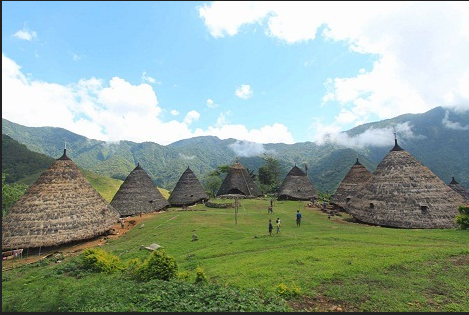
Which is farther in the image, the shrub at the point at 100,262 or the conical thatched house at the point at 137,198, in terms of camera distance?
the conical thatched house at the point at 137,198

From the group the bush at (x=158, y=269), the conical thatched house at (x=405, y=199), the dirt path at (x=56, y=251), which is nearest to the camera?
the bush at (x=158, y=269)

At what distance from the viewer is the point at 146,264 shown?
10.7 meters

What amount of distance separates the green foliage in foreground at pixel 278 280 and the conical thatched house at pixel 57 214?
12.8ft

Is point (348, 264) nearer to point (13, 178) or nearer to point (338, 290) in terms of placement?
point (338, 290)

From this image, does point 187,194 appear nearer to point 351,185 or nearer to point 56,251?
point 56,251

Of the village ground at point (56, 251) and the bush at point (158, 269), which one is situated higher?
the bush at point (158, 269)


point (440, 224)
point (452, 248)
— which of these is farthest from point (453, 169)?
point (452, 248)

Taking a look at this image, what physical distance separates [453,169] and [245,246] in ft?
484

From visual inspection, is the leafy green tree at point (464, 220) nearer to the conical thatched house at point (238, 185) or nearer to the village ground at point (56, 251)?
the village ground at point (56, 251)

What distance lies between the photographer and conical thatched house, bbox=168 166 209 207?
39594 millimetres

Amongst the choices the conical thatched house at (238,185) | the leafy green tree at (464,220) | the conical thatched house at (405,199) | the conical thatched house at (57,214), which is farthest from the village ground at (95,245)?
the conical thatched house at (238,185)

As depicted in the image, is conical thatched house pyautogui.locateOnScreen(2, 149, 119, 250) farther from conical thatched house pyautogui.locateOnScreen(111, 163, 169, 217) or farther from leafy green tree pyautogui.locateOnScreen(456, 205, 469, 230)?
leafy green tree pyautogui.locateOnScreen(456, 205, 469, 230)

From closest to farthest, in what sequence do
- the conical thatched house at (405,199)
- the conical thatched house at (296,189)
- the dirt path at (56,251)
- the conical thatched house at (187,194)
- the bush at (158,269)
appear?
the bush at (158,269) → the dirt path at (56,251) → the conical thatched house at (405,199) → the conical thatched house at (187,194) → the conical thatched house at (296,189)

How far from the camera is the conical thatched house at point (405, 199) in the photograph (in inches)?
799
